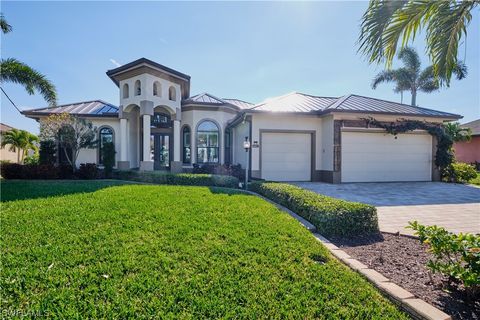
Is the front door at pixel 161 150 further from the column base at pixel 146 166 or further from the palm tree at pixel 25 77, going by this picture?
the palm tree at pixel 25 77

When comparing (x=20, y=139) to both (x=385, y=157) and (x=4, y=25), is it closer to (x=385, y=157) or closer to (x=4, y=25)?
(x=4, y=25)

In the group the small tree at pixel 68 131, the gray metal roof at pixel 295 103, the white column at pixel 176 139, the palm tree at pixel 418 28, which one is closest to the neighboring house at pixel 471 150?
the gray metal roof at pixel 295 103

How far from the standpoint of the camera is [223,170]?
13484mm

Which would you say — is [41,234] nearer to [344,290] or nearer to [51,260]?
[51,260]

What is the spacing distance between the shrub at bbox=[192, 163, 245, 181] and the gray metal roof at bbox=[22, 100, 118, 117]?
6.71 m

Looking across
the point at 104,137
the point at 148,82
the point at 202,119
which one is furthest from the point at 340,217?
the point at 104,137

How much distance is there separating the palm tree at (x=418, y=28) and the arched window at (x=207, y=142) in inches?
463

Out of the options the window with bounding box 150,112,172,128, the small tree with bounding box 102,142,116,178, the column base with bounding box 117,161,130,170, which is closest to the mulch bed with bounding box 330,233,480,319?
the small tree with bounding box 102,142,116,178

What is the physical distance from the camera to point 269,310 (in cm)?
249

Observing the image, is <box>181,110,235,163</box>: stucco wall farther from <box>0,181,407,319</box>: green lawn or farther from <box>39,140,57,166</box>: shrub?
<box>0,181,407,319</box>: green lawn

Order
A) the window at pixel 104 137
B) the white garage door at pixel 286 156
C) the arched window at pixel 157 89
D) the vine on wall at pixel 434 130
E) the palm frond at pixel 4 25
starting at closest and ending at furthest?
1. the palm frond at pixel 4 25
2. the vine on wall at pixel 434 130
3. the white garage door at pixel 286 156
4. the arched window at pixel 157 89
5. the window at pixel 104 137

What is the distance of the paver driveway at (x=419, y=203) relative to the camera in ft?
19.8

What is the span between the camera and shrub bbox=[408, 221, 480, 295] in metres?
2.53

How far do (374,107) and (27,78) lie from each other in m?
17.6
